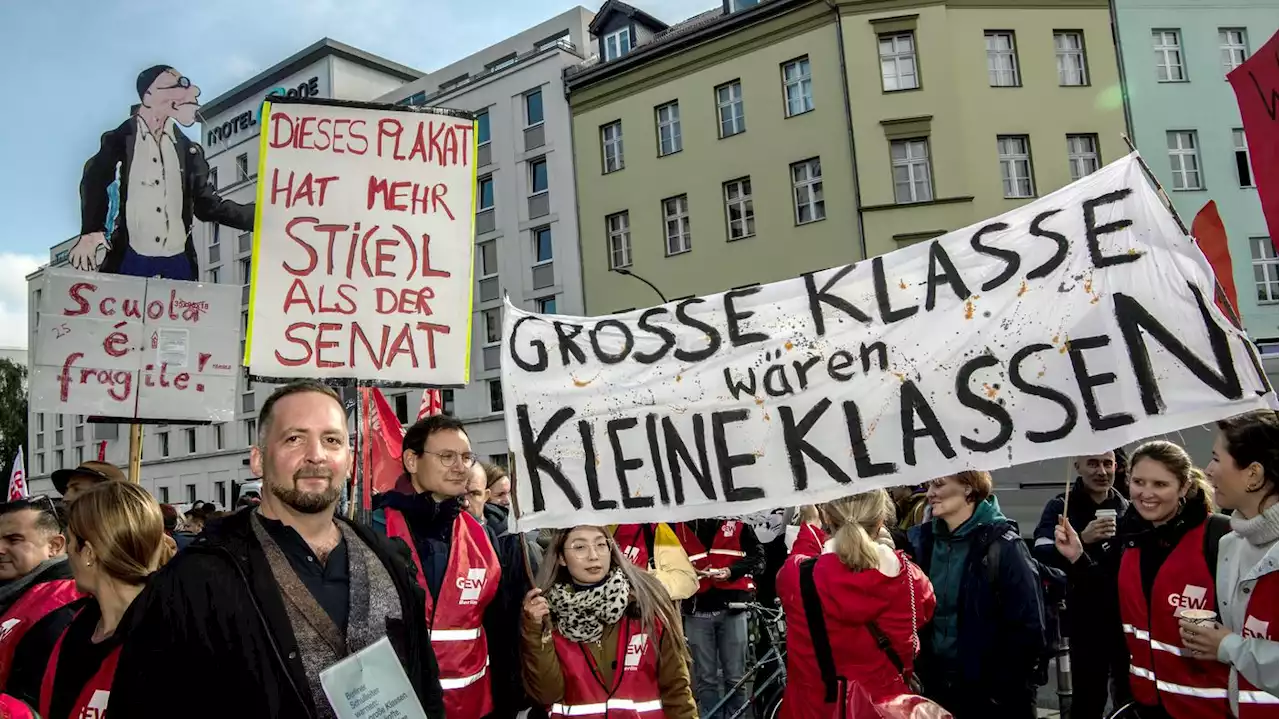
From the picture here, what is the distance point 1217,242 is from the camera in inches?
165

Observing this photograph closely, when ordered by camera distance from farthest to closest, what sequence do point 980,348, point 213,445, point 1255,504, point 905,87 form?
1. point 213,445
2. point 905,87
3. point 980,348
4. point 1255,504

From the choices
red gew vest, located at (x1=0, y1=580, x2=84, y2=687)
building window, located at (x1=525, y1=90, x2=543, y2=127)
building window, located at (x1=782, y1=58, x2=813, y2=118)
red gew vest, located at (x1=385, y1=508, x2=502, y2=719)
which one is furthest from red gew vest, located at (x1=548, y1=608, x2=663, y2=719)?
building window, located at (x1=525, y1=90, x2=543, y2=127)

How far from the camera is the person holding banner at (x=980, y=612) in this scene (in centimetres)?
422

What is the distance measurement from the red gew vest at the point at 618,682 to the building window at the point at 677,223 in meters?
24.1

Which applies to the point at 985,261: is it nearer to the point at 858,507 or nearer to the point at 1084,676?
the point at 858,507

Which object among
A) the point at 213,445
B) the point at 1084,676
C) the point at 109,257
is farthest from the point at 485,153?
the point at 1084,676

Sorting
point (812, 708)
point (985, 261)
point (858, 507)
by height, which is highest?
point (985, 261)

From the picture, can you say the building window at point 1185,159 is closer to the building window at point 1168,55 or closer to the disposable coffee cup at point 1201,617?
the building window at point 1168,55

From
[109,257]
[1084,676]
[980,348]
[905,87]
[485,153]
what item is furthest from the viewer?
[485,153]

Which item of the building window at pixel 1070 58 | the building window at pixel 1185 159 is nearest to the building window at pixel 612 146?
the building window at pixel 1070 58

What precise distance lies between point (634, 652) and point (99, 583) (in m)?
2.09

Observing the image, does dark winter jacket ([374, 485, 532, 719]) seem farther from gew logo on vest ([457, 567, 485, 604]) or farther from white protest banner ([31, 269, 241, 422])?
white protest banner ([31, 269, 241, 422])

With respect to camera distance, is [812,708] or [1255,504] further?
[812,708]

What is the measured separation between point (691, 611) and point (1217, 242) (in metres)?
4.57
